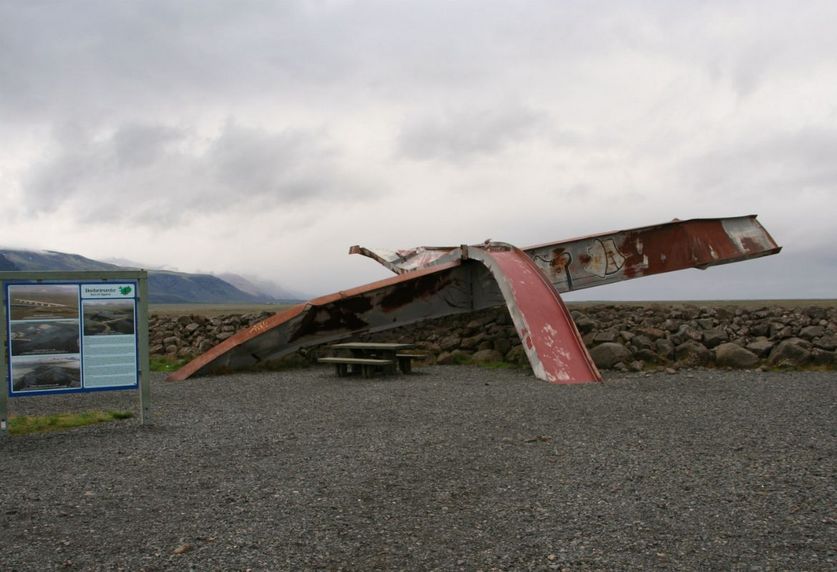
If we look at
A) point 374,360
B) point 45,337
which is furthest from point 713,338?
point 45,337

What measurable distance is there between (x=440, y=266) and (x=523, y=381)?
3.86m

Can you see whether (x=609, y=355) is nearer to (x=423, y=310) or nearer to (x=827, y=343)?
(x=827, y=343)

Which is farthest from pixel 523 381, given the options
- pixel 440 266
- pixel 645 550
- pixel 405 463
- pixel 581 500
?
pixel 645 550

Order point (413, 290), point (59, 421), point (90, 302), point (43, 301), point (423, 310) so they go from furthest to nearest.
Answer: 1. point (423, 310)
2. point (413, 290)
3. point (59, 421)
4. point (90, 302)
5. point (43, 301)

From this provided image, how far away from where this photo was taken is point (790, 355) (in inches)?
424

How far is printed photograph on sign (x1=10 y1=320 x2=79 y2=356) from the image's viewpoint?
686 centimetres

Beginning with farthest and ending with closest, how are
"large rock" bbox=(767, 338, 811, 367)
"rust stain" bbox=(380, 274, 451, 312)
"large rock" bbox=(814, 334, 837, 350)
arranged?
"rust stain" bbox=(380, 274, 451, 312) < "large rock" bbox=(814, 334, 837, 350) < "large rock" bbox=(767, 338, 811, 367)

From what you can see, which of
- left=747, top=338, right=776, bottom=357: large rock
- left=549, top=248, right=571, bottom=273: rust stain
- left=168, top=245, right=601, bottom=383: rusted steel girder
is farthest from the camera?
left=549, top=248, right=571, bottom=273: rust stain

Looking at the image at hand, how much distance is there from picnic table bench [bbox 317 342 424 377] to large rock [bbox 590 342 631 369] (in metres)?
2.86

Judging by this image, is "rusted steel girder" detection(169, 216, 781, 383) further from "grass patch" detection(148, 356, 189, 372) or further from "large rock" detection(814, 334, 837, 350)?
"large rock" detection(814, 334, 837, 350)

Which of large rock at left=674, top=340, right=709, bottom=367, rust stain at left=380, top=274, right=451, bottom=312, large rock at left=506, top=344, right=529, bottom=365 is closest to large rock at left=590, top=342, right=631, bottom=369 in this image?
large rock at left=674, top=340, right=709, bottom=367

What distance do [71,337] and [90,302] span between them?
1.28 ft

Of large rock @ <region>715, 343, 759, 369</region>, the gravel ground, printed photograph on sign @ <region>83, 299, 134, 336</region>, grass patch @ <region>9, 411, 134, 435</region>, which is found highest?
printed photograph on sign @ <region>83, 299, 134, 336</region>

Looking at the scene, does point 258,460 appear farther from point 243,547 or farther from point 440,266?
point 440,266
